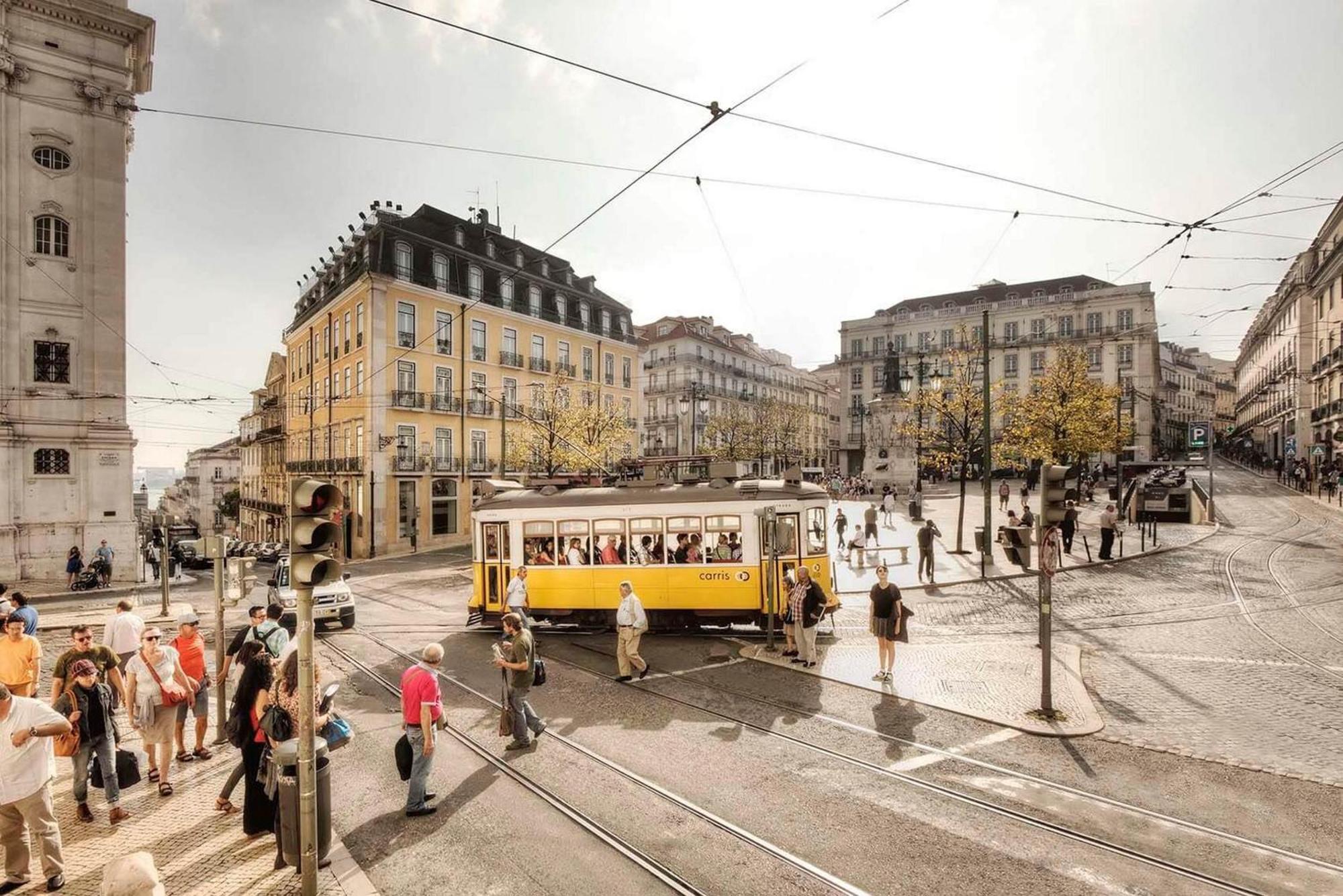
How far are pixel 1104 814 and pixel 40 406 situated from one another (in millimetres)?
33072

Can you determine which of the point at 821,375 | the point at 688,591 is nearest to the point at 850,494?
the point at 688,591

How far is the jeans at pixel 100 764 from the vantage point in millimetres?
6586

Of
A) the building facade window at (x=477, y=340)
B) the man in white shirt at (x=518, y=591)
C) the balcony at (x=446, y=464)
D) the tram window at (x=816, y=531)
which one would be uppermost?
the building facade window at (x=477, y=340)

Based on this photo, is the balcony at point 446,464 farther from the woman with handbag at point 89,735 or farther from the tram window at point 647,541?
the woman with handbag at point 89,735

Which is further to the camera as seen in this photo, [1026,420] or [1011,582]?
[1026,420]

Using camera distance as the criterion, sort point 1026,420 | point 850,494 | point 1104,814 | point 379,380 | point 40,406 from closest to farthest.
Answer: point 1104,814 < point 40,406 < point 1026,420 < point 379,380 < point 850,494

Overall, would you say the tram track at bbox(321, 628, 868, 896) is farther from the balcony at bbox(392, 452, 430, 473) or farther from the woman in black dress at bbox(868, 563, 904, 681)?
the balcony at bbox(392, 452, 430, 473)

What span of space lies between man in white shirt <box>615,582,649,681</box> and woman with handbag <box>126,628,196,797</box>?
5807 mm

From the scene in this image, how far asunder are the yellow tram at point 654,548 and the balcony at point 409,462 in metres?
24.8

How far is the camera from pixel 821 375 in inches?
4510

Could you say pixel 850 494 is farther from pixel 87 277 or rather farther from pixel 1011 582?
pixel 87 277

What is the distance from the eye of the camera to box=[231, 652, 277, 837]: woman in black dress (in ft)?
20.0

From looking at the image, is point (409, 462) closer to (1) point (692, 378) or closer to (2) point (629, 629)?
(2) point (629, 629)

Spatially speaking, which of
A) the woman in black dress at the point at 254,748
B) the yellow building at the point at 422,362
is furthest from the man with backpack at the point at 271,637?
the yellow building at the point at 422,362
